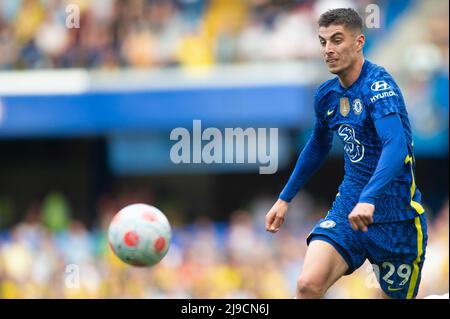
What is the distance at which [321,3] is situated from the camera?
1616 centimetres

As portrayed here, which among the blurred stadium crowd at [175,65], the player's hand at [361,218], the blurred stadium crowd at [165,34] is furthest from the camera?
the blurred stadium crowd at [165,34]

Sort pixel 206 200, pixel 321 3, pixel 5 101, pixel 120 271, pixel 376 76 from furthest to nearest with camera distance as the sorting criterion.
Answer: pixel 206 200 < pixel 5 101 < pixel 321 3 < pixel 120 271 < pixel 376 76

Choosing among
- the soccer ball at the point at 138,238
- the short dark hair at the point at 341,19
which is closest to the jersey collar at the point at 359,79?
the short dark hair at the point at 341,19

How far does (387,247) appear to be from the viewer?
682 centimetres

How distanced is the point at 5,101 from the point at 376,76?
1183cm

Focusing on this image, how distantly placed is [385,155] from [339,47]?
0.83 m

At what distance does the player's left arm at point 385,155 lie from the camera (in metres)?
6.19

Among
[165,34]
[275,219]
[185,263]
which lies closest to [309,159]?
[275,219]

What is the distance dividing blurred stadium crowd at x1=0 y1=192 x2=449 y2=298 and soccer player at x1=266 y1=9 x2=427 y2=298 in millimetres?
5580

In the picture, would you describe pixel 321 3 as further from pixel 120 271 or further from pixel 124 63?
pixel 120 271

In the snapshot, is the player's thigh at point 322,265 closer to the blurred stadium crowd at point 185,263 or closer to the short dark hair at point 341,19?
the short dark hair at point 341,19

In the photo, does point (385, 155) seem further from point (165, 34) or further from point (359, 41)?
point (165, 34)

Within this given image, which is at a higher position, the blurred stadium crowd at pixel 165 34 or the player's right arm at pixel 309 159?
the blurred stadium crowd at pixel 165 34
